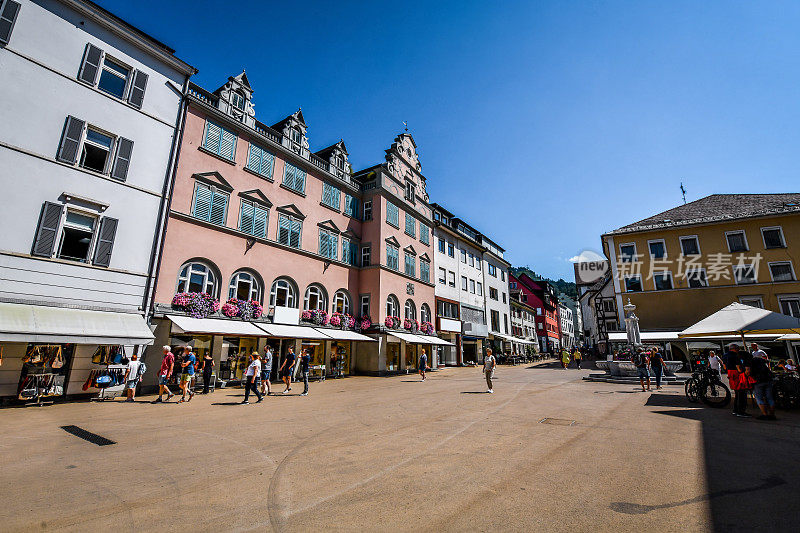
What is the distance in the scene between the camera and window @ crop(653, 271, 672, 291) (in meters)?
31.8

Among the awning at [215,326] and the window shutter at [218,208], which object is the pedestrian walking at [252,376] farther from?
the window shutter at [218,208]

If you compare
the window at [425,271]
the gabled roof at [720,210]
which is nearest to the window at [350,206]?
the window at [425,271]

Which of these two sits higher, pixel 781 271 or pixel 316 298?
pixel 781 271

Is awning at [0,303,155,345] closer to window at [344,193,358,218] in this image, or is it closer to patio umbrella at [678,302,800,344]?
→ window at [344,193,358,218]

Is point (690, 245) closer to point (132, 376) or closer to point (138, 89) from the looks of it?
point (132, 376)

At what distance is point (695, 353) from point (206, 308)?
3434cm

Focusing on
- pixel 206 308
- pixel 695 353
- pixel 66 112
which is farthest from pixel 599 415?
pixel 695 353

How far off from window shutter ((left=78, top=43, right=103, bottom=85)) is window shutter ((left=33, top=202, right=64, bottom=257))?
5.72m

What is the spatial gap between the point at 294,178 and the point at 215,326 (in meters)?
11.0

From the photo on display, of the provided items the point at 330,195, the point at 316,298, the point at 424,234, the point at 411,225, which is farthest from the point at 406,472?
the point at 424,234

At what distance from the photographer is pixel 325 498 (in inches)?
170

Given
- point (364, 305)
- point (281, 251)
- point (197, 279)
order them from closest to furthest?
point (197, 279), point (281, 251), point (364, 305)

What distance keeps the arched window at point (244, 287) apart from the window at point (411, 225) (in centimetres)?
1464

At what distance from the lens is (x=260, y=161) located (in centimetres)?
2152
